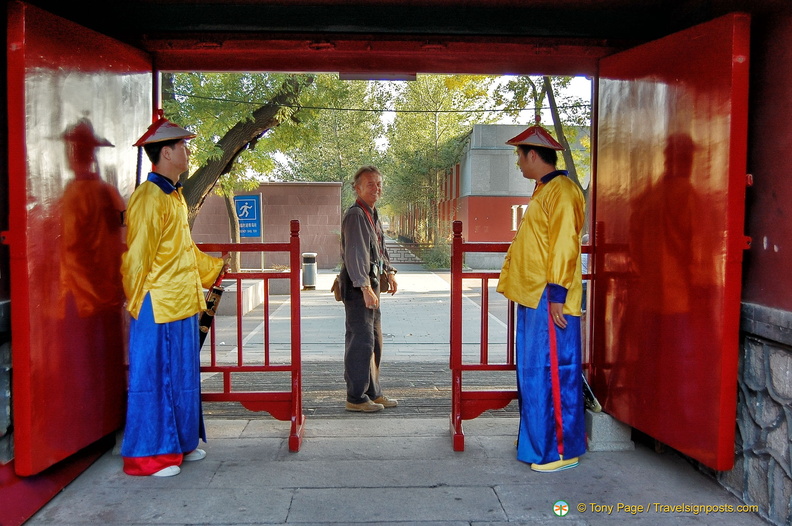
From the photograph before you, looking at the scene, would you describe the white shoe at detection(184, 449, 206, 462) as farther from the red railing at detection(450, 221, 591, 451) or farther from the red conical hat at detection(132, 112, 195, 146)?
the red conical hat at detection(132, 112, 195, 146)

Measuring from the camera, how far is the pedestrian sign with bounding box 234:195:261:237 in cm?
1372

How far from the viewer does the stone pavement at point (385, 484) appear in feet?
9.74

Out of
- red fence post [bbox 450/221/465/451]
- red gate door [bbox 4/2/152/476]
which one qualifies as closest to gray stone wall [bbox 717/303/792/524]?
red fence post [bbox 450/221/465/451]

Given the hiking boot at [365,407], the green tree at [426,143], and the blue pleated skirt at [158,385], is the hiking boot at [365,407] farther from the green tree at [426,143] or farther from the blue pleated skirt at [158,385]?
the green tree at [426,143]

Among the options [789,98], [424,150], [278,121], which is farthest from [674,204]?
[424,150]

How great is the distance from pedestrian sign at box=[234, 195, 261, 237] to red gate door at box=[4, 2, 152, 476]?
10.0 m

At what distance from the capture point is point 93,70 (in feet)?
11.0

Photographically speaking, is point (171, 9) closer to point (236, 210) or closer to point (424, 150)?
point (236, 210)

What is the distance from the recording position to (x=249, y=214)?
1385 cm

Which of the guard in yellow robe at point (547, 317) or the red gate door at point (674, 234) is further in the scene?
the guard in yellow robe at point (547, 317)

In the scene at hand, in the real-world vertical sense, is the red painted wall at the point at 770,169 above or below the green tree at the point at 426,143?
below

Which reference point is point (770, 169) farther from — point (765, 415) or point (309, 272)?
point (309, 272)

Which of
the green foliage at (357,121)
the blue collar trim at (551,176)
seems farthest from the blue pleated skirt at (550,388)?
the green foliage at (357,121)

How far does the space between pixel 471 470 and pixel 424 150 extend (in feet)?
76.2
